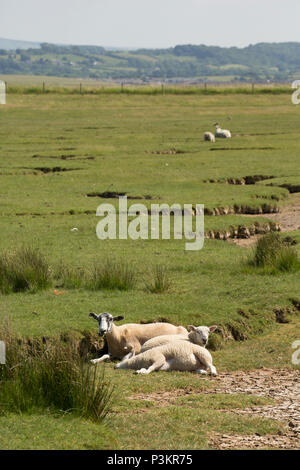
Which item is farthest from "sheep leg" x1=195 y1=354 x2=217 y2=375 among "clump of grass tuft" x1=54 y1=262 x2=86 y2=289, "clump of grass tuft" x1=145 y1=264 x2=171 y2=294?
"clump of grass tuft" x1=54 y1=262 x2=86 y2=289

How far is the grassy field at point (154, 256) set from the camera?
10.0 meters

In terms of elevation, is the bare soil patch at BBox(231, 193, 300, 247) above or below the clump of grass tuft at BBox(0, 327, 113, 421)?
below

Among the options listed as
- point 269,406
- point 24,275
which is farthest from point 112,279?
point 269,406

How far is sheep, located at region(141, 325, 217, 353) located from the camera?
1302cm

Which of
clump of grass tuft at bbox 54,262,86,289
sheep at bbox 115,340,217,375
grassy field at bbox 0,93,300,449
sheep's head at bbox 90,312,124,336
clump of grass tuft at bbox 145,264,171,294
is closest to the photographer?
grassy field at bbox 0,93,300,449

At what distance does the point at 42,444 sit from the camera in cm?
902

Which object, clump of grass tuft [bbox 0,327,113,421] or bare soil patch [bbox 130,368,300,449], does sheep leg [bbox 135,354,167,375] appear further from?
clump of grass tuft [bbox 0,327,113,421]

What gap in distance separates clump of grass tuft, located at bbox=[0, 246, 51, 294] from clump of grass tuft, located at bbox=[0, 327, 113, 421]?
245 inches

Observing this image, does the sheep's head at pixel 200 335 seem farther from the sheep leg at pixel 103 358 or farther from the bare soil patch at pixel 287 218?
the bare soil patch at pixel 287 218

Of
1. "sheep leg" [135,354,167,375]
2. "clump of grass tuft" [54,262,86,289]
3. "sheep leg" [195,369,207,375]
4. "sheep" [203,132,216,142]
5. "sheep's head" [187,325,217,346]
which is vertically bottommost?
"sheep leg" [195,369,207,375]

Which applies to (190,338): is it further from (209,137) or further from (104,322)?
(209,137)

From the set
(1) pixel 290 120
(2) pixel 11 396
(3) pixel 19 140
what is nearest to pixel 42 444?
(2) pixel 11 396

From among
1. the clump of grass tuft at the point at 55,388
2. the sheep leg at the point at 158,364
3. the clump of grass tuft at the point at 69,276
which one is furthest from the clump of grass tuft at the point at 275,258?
the clump of grass tuft at the point at 55,388
